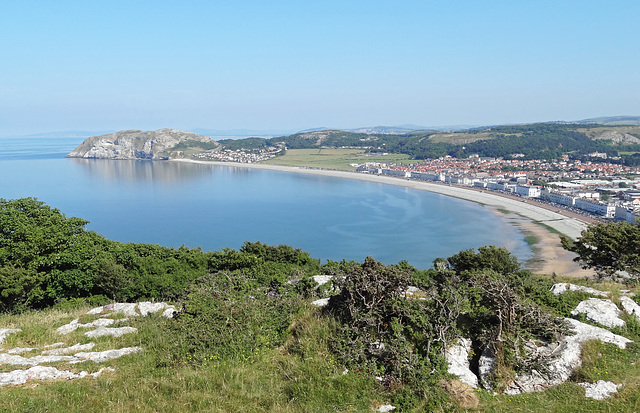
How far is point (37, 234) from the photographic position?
1162 cm

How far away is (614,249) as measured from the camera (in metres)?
14.1

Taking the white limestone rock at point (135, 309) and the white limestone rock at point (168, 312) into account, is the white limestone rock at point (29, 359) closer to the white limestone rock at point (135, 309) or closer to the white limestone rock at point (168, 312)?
the white limestone rock at point (168, 312)

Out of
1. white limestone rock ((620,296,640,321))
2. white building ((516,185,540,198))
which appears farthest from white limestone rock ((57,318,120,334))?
white building ((516,185,540,198))

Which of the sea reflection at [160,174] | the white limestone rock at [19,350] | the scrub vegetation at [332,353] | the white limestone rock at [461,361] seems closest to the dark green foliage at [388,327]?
the scrub vegetation at [332,353]

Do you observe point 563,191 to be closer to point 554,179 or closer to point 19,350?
point 554,179

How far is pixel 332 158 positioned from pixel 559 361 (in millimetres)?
121381

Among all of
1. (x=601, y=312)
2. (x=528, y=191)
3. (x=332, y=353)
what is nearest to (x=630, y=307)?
(x=601, y=312)

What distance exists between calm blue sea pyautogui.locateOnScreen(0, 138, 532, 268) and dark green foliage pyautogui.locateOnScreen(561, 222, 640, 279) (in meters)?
16.2

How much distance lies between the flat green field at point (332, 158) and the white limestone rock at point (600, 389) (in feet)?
318

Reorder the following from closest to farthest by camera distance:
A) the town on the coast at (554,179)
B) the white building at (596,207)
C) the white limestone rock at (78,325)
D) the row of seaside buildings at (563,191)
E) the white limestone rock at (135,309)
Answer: the white limestone rock at (78,325) < the white limestone rock at (135,309) < the row of seaside buildings at (563,191) < the white building at (596,207) < the town on the coast at (554,179)

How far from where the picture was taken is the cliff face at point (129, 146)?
458 feet

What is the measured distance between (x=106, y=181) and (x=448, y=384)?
8777 cm

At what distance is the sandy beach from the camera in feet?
96.9

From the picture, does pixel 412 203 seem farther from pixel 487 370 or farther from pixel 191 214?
pixel 487 370
